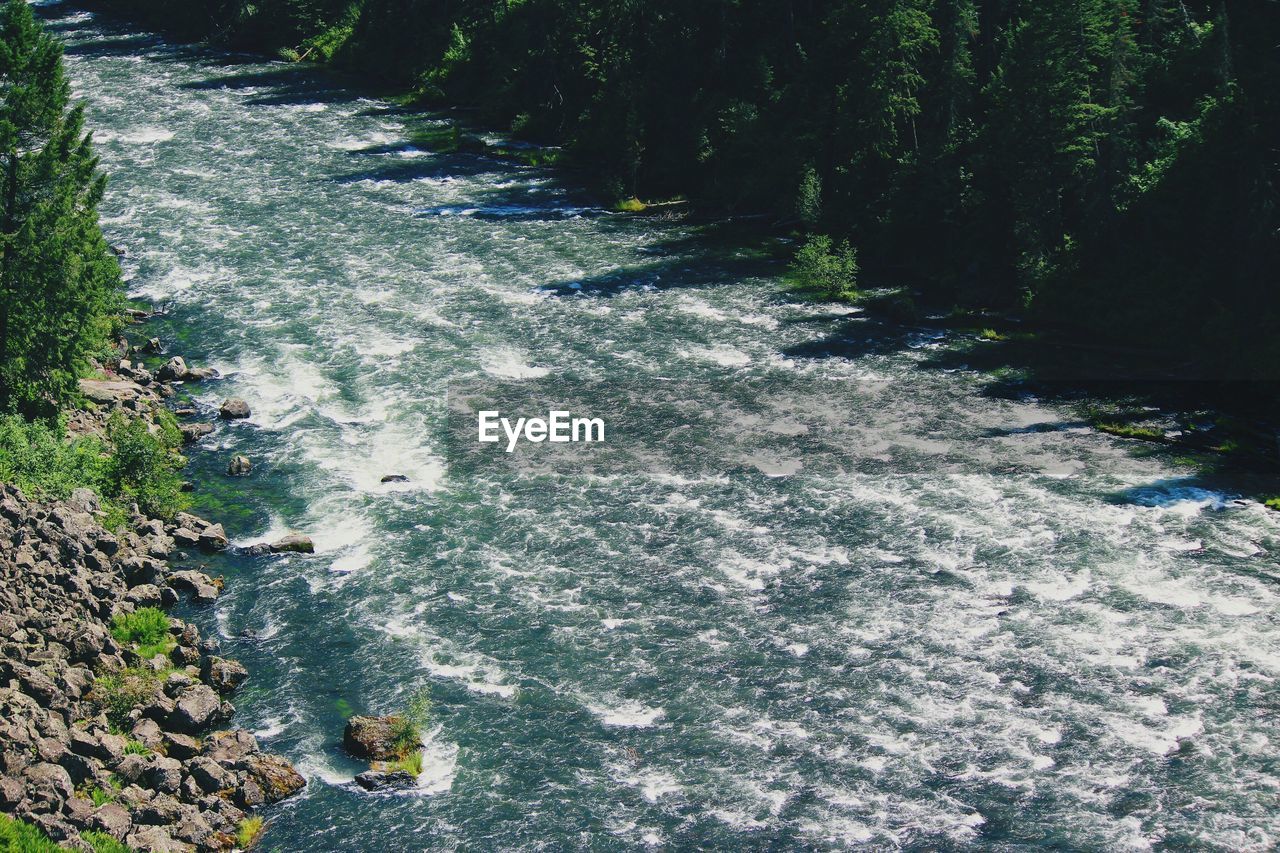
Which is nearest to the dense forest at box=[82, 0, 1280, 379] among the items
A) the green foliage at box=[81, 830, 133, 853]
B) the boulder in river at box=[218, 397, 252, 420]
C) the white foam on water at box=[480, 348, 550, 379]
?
the white foam on water at box=[480, 348, 550, 379]

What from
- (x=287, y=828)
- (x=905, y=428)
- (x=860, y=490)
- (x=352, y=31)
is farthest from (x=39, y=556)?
(x=352, y=31)

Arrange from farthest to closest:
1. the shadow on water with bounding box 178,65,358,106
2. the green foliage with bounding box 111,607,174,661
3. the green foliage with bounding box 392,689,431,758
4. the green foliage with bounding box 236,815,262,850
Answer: the shadow on water with bounding box 178,65,358,106, the green foliage with bounding box 111,607,174,661, the green foliage with bounding box 392,689,431,758, the green foliage with bounding box 236,815,262,850

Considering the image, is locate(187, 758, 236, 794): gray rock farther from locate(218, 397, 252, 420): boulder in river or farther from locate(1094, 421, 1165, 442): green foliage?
locate(1094, 421, 1165, 442): green foliage

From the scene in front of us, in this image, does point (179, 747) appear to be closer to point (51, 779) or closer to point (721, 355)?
point (51, 779)

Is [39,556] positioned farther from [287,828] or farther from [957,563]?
[957,563]

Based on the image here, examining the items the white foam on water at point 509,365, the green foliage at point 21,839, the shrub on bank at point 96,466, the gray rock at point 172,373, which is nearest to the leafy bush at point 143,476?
Result: the shrub on bank at point 96,466

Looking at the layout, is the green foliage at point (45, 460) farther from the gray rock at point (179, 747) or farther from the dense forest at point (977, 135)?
the dense forest at point (977, 135)
